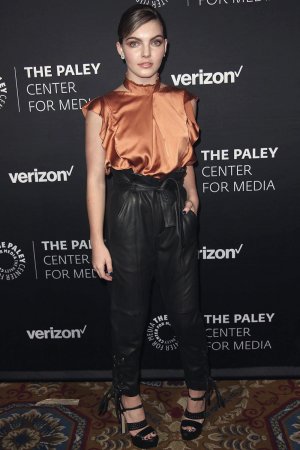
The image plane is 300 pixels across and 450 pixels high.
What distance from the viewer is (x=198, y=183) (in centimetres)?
257

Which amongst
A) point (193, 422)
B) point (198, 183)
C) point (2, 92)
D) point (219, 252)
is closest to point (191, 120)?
point (198, 183)

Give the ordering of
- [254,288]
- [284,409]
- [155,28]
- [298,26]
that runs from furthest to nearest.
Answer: [254,288] → [284,409] → [298,26] → [155,28]

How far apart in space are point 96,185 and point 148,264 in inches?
17.2

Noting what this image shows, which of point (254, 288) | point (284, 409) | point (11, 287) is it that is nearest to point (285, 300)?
point (254, 288)

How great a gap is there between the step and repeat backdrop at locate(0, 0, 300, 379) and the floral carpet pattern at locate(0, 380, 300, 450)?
0.38ft

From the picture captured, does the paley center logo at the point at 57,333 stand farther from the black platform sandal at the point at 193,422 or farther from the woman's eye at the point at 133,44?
the woman's eye at the point at 133,44

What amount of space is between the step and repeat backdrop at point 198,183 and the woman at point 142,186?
0.34 meters

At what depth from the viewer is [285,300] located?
108 inches

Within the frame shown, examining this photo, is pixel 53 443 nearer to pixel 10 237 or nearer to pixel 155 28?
pixel 10 237

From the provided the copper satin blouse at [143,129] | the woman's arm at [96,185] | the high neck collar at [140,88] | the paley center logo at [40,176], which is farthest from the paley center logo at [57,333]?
the high neck collar at [140,88]

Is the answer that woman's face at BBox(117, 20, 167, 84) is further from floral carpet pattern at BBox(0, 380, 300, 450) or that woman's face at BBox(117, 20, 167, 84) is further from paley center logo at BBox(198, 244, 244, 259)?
floral carpet pattern at BBox(0, 380, 300, 450)

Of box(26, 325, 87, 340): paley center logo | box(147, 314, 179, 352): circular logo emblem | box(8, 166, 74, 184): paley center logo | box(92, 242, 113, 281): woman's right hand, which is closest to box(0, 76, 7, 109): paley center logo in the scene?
box(8, 166, 74, 184): paley center logo

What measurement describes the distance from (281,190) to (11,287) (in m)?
1.67

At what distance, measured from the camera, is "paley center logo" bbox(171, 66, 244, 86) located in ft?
7.86
